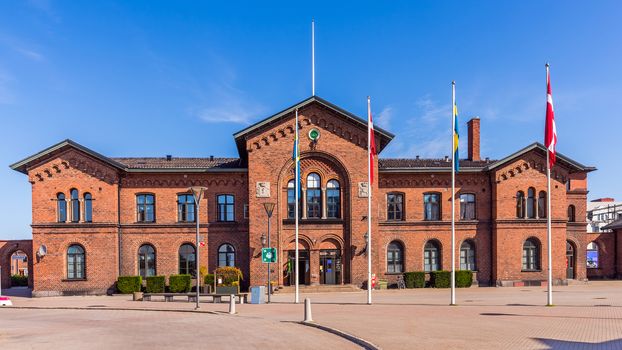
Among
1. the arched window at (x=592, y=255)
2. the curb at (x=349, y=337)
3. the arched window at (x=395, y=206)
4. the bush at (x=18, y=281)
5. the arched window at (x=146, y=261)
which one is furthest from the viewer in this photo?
the arched window at (x=592, y=255)

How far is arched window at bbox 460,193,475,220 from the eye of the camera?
1495 inches

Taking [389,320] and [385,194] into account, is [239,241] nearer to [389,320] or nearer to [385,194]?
[385,194]

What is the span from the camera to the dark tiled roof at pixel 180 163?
36.9 meters

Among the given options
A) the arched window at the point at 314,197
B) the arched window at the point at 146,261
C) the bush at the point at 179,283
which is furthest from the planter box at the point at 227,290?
the arched window at the point at 314,197

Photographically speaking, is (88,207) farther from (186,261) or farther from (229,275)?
(229,275)

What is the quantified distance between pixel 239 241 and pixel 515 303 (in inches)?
755

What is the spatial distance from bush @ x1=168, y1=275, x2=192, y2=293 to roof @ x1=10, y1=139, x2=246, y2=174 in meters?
7.58

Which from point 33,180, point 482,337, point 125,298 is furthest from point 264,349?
point 33,180

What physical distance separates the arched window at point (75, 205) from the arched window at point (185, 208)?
22.1ft

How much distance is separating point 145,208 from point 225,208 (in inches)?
227

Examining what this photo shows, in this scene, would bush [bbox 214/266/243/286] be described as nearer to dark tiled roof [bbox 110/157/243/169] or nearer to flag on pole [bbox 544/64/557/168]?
dark tiled roof [bbox 110/157/243/169]

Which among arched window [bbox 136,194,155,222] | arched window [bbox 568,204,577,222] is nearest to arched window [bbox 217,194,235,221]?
arched window [bbox 136,194,155,222]

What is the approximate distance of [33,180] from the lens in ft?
Answer: 112

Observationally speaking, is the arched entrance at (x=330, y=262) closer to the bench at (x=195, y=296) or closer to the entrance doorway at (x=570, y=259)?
the bench at (x=195, y=296)
